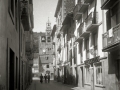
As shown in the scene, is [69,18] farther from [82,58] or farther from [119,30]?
[119,30]

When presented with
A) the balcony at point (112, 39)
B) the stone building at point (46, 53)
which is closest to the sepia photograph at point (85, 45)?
the balcony at point (112, 39)

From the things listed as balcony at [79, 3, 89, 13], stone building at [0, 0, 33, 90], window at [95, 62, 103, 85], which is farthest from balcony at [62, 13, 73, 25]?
window at [95, 62, 103, 85]

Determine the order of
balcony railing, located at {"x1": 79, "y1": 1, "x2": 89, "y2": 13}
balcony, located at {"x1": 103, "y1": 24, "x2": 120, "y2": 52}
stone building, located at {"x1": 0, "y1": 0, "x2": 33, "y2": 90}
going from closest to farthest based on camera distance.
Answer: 1. stone building, located at {"x1": 0, "y1": 0, "x2": 33, "y2": 90}
2. balcony, located at {"x1": 103, "y1": 24, "x2": 120, "y2": 52}
3. balcony railing, located at {"x1": 79, "y1": 1, "x2": 89, "y2": 13}

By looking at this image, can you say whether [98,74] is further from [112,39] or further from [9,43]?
[9,43]

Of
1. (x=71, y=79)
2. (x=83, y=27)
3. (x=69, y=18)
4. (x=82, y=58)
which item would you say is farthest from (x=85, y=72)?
(x=69, y=18)

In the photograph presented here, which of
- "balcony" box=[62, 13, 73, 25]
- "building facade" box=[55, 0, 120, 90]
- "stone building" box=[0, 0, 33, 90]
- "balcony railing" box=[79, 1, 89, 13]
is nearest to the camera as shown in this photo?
"stone building" box=[0, 0, 33, 90]

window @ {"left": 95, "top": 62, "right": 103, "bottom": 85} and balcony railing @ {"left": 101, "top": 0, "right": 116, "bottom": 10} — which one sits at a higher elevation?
balcony railing @ {"left": 101, "top": 0, "right": 116, "bottom": 10}

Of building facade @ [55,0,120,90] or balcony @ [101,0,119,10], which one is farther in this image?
building facade @ [55,0,120,90]

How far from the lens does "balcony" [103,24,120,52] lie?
13.8 m

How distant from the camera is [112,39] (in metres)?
14.9

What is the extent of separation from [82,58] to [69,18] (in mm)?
8700

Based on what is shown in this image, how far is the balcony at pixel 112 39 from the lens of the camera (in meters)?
13.8

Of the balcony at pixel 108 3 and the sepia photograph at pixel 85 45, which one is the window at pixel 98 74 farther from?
the balcony at pixel 108 3

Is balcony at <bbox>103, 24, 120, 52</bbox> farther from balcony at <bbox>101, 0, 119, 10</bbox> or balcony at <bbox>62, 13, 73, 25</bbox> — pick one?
balcony at <bbox>62, 13, 73, 25</bbox>
